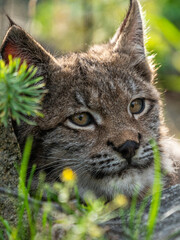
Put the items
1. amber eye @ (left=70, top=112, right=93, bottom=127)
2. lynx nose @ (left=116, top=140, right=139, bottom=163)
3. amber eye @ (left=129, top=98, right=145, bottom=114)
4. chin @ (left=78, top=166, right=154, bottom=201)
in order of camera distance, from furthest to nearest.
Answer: amber eye @ (left=129, top=98, right=145, bottom=114) → amber eye @ (left=70, top=112, right=93, bottom=127) → chin @ (left=78, top=166, right=154, bottom=201) → lynx nose @ (left=116, top=140, right=139, bottom=163)

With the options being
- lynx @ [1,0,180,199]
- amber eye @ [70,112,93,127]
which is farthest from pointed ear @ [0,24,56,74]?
amber eye @ [70,112,93,127]

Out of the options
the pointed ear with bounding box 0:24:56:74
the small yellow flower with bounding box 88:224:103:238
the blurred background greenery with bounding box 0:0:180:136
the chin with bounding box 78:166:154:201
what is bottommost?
the small yellow flower with bounding box 88:224:103:238

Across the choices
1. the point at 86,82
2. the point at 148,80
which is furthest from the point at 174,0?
the point at 86,82

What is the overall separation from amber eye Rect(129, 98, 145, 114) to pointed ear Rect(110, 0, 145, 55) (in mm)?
533

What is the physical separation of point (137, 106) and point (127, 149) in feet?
2.10

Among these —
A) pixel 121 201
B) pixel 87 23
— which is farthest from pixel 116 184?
pixel 87 23

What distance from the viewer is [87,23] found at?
8.20 m

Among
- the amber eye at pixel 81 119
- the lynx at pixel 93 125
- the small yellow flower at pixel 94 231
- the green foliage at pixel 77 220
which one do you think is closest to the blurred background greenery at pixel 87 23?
the lynx at pixel 93 125

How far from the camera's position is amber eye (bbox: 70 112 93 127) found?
329cm

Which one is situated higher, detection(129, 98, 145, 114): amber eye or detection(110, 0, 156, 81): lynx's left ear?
detection(110, 0, 156, 81): lynx's left ear

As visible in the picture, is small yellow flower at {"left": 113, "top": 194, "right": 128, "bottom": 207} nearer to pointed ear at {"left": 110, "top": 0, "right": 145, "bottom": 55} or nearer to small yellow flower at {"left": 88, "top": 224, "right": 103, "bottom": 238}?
small yellow flower at {"left": 88, "top": 224, "right": 103, "bottom": 238}

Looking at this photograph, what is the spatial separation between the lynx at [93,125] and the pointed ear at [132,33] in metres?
0.30

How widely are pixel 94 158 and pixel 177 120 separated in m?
4.95

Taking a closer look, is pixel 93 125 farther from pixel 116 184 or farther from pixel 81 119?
pixel 116 184
